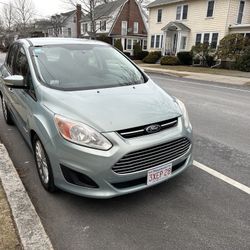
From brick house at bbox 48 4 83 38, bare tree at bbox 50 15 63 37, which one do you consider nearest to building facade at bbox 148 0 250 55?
brick house at bbox 48 4 83 38

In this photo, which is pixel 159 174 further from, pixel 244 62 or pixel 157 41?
pixel 157 41

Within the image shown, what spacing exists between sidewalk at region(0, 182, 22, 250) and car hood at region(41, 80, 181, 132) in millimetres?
1120

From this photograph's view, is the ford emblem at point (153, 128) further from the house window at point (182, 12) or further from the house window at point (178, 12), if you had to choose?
the house window at point (178, 12)

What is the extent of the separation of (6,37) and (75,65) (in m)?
74.1

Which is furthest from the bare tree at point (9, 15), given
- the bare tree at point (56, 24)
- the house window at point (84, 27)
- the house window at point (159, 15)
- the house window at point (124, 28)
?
the house window at point (159, 15)

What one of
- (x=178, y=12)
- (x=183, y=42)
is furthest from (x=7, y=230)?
(x=178, y=12)

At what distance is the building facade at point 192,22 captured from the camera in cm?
2389

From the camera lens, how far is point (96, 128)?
271cm

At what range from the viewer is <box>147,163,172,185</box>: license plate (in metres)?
2.86

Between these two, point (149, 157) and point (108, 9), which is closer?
point (149, 157)

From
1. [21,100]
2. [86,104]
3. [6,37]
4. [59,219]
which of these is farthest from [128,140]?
[6,37]

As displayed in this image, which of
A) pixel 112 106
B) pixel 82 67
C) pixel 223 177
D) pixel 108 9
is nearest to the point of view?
→ pixel 112 106

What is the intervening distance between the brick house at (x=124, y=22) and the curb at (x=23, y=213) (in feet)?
125

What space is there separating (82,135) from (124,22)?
41.9 m
